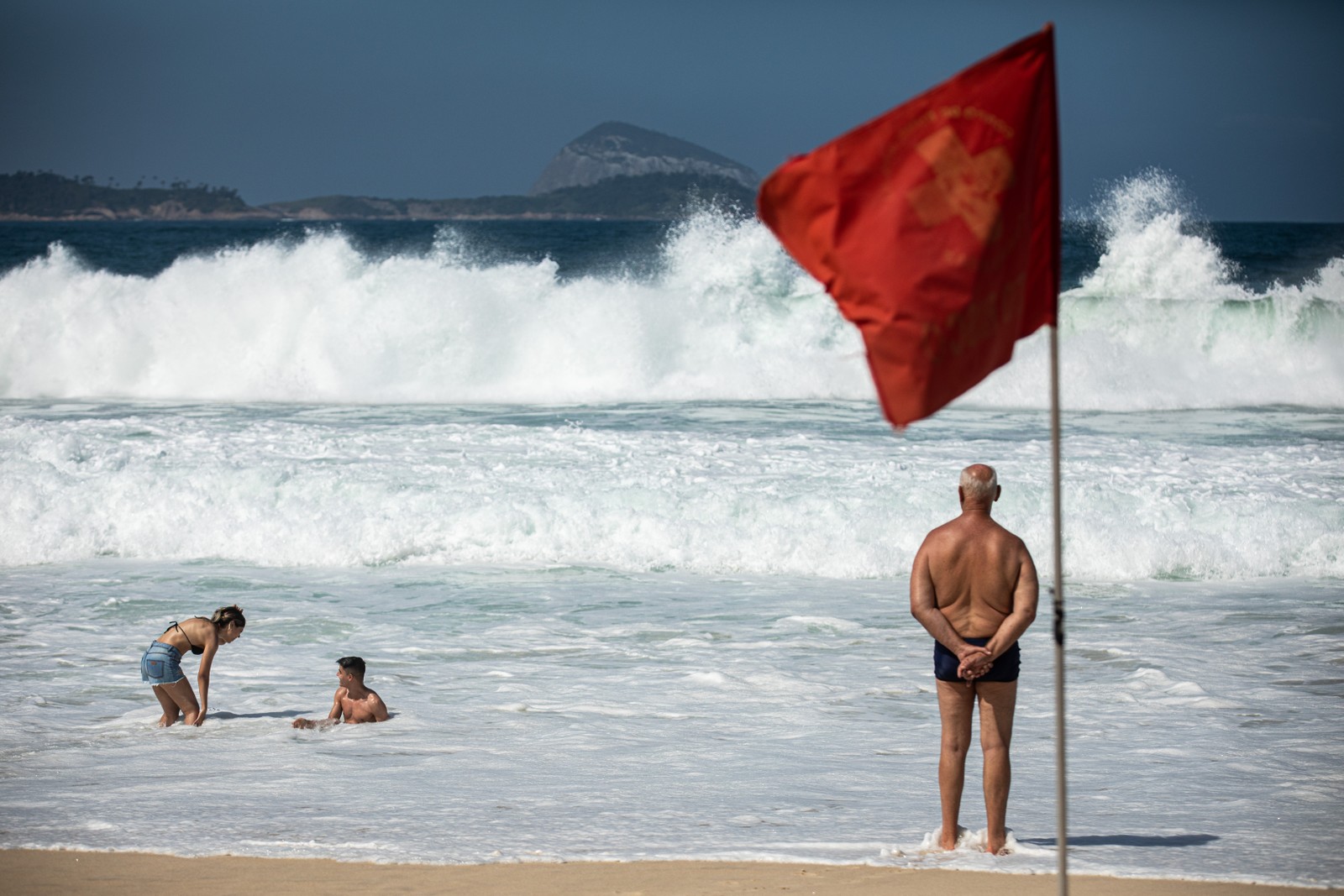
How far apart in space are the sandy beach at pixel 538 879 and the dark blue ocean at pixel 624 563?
157mm

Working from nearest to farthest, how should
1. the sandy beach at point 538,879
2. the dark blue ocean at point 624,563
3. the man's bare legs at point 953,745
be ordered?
the sandy beach at point 538,879 < the man's bare legs at point 953,745 < the dark blue ocean at point 624,563

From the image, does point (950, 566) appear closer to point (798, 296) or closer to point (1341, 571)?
point (1341, 571)

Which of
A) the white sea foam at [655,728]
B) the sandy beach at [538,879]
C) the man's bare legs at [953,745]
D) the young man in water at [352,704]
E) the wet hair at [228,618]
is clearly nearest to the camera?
the sandy beach at [538,879]

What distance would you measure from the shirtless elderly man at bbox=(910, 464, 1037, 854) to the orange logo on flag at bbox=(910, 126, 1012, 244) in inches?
57.4

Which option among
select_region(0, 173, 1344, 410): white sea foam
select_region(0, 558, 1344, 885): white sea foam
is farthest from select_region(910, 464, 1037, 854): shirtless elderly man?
select_region(0, 173, 1344, 410): white sea foam

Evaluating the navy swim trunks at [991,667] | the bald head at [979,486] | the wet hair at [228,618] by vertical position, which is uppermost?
the bald head at [979,486]

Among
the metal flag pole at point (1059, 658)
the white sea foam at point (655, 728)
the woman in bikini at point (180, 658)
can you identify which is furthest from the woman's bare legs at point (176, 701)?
the metal flag pole at point (1059, 658)

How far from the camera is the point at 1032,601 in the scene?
5148 mm

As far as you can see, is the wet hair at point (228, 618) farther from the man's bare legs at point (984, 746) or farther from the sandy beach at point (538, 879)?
the man's bare legs at point (984, 746)

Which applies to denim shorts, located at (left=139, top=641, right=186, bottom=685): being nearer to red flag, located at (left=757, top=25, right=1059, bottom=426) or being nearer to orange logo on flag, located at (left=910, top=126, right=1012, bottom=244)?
red flag, located at (left=757, top=25, right=1059, bottom=426)

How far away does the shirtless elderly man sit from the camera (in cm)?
520

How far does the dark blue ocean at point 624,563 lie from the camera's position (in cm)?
612

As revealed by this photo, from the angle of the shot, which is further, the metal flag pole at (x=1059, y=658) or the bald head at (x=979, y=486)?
the bald head at (x=979, y=486)

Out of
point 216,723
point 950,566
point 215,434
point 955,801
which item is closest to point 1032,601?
point 950,566
